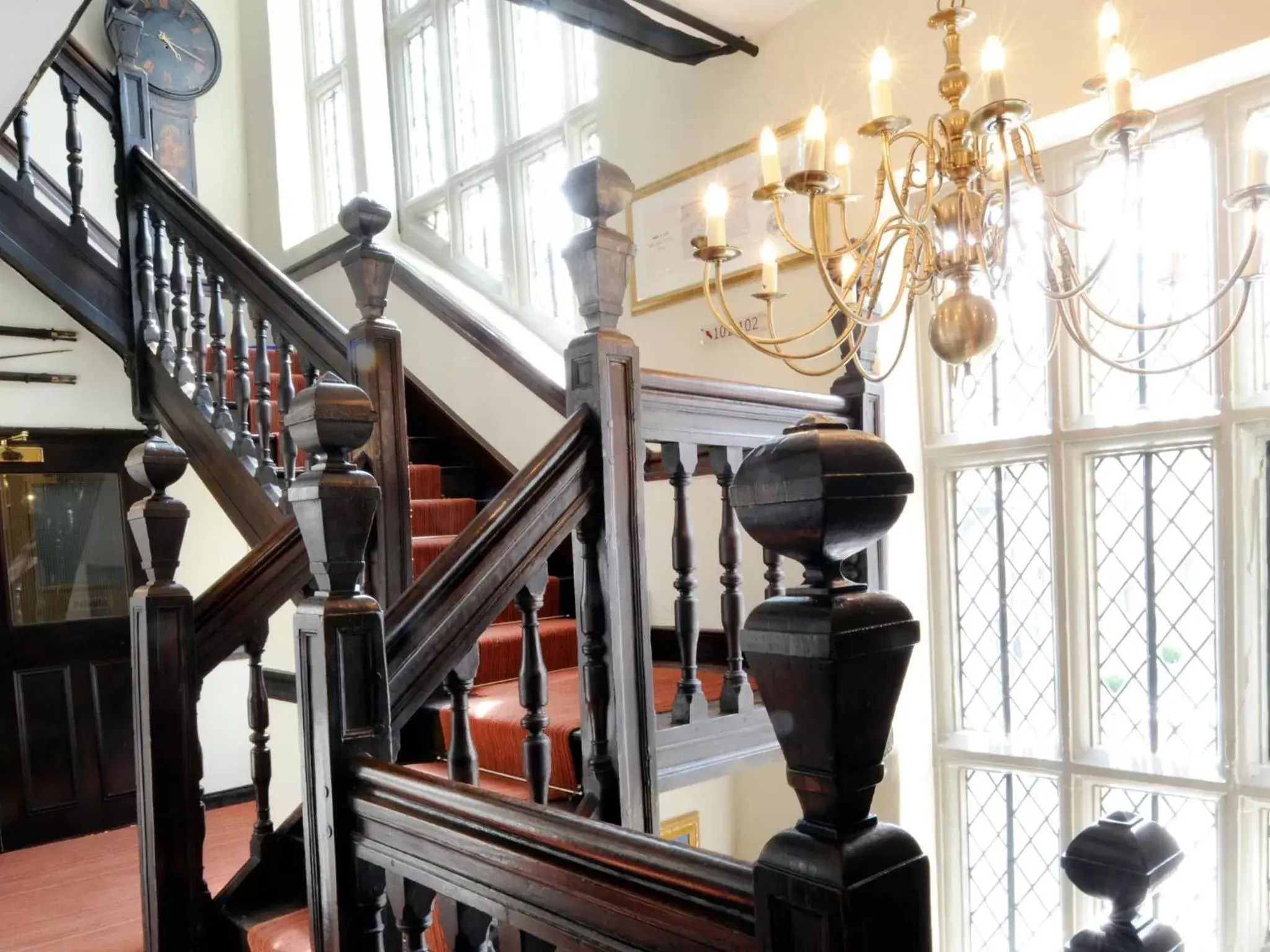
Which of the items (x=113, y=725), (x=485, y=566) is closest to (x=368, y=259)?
(x=485, y=566)

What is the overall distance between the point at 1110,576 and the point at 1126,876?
223 centimetres

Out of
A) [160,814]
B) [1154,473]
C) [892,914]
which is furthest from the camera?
[1154,473]

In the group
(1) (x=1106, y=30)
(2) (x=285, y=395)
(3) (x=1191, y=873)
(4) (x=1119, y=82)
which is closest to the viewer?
(4) (x=1119, y=82)

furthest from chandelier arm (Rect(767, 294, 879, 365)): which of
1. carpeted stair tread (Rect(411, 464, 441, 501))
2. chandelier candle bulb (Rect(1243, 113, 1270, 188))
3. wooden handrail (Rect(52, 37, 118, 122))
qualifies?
wooden handrail (Rect(52, 37, 118, 122))

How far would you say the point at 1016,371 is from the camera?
112 inches

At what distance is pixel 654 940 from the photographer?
666 millimetres

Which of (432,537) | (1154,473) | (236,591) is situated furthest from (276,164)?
(1154,473)

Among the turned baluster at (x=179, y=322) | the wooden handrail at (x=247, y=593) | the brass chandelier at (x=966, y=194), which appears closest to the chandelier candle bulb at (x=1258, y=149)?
the brass chandelier at (x=966, y=194)

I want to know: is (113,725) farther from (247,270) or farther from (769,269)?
(769,269)

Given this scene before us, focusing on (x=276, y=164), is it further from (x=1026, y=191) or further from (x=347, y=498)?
(x=347, y=498)

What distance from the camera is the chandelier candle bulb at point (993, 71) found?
1.42m

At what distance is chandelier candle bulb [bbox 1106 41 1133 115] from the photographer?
4.14 feet

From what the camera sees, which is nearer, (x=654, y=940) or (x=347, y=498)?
(x=654, y=940)

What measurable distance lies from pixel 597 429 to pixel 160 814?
120 cm
